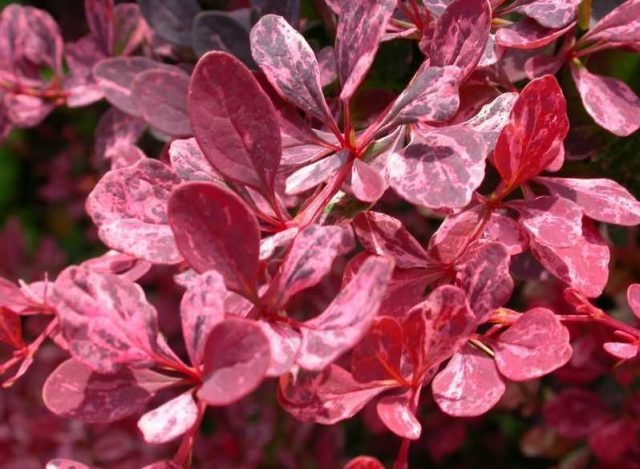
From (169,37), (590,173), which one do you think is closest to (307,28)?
(169,37)

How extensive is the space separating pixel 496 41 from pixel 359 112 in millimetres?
116

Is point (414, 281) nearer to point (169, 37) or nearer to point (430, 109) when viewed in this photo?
point (430, 109)

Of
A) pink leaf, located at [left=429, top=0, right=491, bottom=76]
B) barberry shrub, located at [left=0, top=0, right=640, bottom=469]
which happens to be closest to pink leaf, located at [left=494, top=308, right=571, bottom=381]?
barberry shrub, located at [left=0, top=0, right=640, bottom=469]

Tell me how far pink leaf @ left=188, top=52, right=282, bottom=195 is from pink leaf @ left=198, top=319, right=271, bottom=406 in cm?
8

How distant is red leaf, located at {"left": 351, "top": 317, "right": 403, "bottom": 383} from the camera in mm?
373

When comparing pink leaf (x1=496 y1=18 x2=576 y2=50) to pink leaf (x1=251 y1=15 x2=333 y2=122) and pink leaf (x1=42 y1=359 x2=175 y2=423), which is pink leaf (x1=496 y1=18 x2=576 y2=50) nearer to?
pink leaf (x1=251 y1=15 x2=333 y2=122)

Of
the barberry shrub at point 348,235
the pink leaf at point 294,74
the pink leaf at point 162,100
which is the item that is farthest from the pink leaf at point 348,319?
the pink leaf at point 162,100

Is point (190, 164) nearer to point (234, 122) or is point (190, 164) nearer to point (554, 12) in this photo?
point (234, 122)

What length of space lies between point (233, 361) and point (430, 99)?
0.46 ft

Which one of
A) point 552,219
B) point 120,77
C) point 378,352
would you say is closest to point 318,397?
point 378,352

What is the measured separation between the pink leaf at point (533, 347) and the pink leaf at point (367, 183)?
9 centimetres

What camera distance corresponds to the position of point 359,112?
533 mm

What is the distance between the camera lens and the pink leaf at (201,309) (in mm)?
346

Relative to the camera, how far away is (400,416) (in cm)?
37
